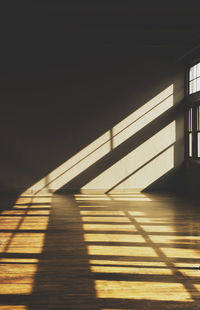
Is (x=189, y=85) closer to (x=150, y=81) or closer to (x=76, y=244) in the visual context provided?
(x=150, y=81)

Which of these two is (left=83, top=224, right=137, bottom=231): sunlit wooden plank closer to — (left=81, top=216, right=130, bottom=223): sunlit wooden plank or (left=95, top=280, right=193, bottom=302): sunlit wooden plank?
(left=81, top=216, right=130, bottom=223): sunlit wooden plank

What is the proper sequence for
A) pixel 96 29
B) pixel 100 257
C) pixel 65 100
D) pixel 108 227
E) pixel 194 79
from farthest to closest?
pixel 65 100 < pixel 194 79 < pixel 96 29 < pixel 108 227 < pixel 100 257

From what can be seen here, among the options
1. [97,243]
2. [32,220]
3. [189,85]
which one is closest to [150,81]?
[189,85]

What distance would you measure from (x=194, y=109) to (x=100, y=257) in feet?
17.1

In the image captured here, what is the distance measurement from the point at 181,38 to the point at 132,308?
19.3ft

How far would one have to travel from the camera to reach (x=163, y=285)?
9.90ft

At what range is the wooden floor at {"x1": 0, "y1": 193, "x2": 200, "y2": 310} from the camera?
2770 millimetres

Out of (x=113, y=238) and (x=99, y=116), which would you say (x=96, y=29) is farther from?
(x=113, y=238)

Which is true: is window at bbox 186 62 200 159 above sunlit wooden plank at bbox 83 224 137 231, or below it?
above

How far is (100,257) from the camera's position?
12.4 feet

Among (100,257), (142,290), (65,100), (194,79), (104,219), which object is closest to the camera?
(142,290)

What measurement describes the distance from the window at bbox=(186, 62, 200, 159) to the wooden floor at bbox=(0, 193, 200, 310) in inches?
75.2

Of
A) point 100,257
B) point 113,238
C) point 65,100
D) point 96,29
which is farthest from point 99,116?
point 100,257

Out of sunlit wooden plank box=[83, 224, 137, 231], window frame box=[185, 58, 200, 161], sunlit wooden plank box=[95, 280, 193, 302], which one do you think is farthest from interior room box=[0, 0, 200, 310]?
sunlit wooden plank box=[95, 280, 193, 302]
